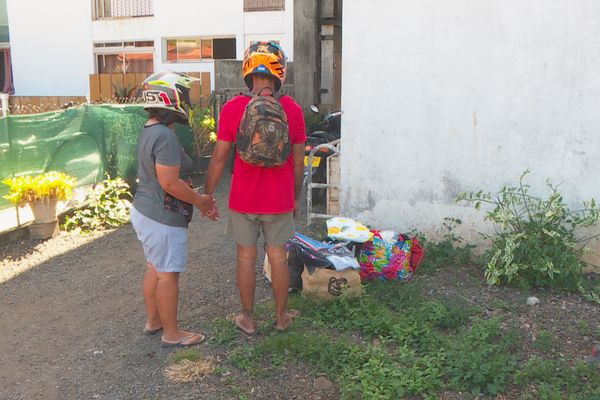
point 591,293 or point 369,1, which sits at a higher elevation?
point 369,1

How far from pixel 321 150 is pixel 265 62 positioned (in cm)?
349

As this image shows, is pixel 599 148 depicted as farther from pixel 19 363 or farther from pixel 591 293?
pixel 19 363

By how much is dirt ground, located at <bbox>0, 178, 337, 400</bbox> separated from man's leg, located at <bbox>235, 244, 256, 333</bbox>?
286 mm

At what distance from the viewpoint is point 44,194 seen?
636cm

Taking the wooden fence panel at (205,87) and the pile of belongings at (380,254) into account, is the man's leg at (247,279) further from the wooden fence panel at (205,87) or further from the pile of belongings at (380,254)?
the wooden fence panel at (205,87)

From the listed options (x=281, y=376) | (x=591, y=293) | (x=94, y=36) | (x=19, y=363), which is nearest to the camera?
(x=281, y=376)

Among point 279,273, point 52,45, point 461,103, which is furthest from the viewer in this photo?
point 52,45

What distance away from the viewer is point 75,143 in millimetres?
7195

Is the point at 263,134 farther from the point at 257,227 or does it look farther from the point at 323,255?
the point at 323,255

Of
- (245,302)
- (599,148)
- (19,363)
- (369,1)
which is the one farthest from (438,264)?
(19,363)

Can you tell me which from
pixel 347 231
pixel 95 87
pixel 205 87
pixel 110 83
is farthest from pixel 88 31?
pixel 347 231

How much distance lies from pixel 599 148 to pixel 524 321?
5.47 feet

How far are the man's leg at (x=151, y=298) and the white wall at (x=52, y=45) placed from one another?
13.7 meters

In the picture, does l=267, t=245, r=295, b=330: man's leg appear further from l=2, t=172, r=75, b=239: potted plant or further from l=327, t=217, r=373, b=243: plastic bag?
l=2, t=172, r=75, b=239: potted plant
